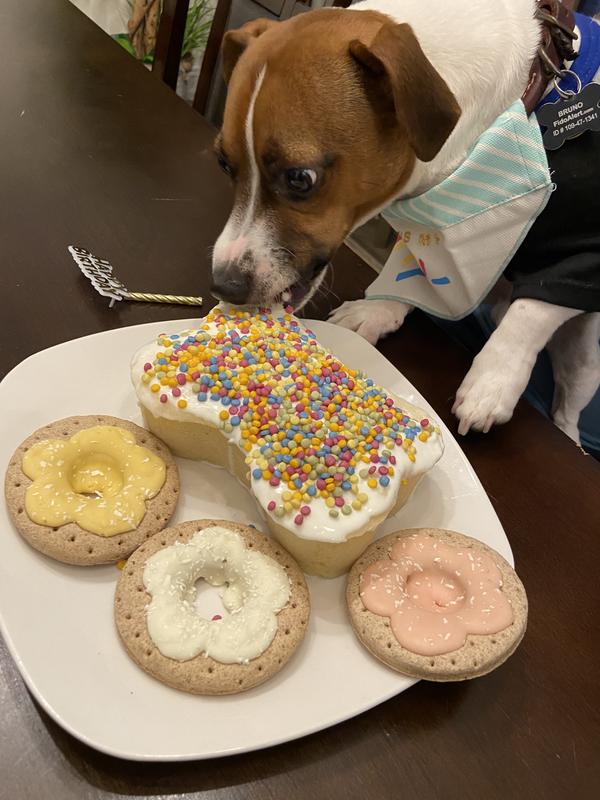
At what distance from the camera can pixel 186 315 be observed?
1240 mm

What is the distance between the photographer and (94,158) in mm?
1545

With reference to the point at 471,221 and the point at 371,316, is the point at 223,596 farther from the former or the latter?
the point at 471,221

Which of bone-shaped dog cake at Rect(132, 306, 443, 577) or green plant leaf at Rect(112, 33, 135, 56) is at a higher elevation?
bone-shaped dog cake at Rect(132, 306, 443, 577)

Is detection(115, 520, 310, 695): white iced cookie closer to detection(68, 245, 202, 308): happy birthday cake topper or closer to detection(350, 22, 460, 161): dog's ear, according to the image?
detection(68, 245, 202, 308): happy birthday cake topper

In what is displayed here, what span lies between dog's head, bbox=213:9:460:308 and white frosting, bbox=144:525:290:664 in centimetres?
46

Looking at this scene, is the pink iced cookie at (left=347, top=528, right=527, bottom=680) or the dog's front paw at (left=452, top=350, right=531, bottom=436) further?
the dog's front paw at (left=452, top=350, right=531, bottom=436)

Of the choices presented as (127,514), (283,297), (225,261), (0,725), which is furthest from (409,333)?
(0,725)

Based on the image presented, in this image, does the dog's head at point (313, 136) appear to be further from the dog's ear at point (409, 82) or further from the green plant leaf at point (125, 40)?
the green plant leaf at point (125, 40)

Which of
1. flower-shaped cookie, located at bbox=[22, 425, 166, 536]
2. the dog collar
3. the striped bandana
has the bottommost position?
flower-shaped cookie, located at bbox=[22, 425, 166, 536]

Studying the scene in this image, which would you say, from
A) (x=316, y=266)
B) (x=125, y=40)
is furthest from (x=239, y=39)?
(x=125, y=40)

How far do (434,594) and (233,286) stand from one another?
1.92 ft

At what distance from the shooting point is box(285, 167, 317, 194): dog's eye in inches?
42.0

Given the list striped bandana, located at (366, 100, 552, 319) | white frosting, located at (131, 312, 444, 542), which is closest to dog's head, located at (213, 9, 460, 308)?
striped bandana, located at (366, 100, 552, 319)

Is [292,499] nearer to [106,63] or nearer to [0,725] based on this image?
[0,725]
